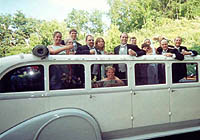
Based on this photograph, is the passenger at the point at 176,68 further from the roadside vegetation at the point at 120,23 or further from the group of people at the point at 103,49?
the roadside vegetation at the point at 120,23

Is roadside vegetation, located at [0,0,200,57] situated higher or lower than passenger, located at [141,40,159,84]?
higher

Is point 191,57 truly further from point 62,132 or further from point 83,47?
point 62,132

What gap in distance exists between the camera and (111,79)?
3453 millimetres

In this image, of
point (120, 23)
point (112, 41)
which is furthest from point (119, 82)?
point (120, 23)

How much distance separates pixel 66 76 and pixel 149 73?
184cm

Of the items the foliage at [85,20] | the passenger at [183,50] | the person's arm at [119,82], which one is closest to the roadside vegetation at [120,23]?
the foliage at [85,20]

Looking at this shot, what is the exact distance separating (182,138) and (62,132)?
10.7 ft

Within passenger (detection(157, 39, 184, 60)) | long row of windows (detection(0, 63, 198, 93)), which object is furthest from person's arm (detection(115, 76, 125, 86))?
passenger (detection(157, 39, 184, 60))

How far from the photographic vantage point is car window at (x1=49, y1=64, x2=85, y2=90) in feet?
10.0

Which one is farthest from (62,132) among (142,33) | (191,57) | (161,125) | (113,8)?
(113,8)

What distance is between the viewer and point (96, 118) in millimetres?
3207

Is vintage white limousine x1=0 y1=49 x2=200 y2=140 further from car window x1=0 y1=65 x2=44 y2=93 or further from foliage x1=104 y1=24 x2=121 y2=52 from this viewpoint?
foliage x1=104 y1=24 x2=121 y2=52

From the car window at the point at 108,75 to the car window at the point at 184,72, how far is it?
51.2 inches

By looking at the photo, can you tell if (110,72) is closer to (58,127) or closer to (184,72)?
(58,127)
